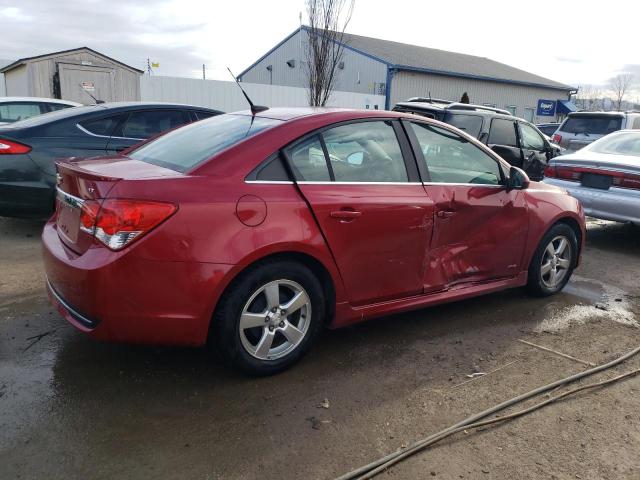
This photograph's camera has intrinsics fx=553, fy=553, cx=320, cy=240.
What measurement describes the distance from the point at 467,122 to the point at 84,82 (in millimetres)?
12648

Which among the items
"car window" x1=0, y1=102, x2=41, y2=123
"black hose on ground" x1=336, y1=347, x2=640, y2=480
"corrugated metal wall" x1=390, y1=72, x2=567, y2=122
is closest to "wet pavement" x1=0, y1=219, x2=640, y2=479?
"black hose on ground" x1=336, y1=347, x2=640, y2=480

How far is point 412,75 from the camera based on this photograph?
30.1 meters

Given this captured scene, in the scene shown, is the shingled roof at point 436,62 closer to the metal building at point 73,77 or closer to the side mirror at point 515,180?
the metal building at point 73,77

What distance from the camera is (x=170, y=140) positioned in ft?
12.2

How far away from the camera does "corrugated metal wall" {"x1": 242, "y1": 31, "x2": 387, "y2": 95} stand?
2989 centimetres

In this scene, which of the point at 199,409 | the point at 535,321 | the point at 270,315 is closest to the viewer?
the point at 199,409

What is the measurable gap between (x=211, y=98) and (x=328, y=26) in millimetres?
5144

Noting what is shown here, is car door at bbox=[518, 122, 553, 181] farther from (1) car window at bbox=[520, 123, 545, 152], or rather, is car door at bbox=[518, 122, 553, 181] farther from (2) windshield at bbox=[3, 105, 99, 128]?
(2) windshield at bbox=[3, 105, 99, 128]

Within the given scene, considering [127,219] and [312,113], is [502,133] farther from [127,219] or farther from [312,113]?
[127,219]

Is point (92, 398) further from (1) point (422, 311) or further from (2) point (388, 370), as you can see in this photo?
(1) point (422, 311)

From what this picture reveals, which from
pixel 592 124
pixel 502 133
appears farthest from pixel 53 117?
pixel 592 124

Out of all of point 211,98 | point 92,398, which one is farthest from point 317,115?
point 211,98

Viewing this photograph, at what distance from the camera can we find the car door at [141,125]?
6.05 m

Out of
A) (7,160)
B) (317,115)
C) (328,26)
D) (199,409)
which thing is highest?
(328,26)
